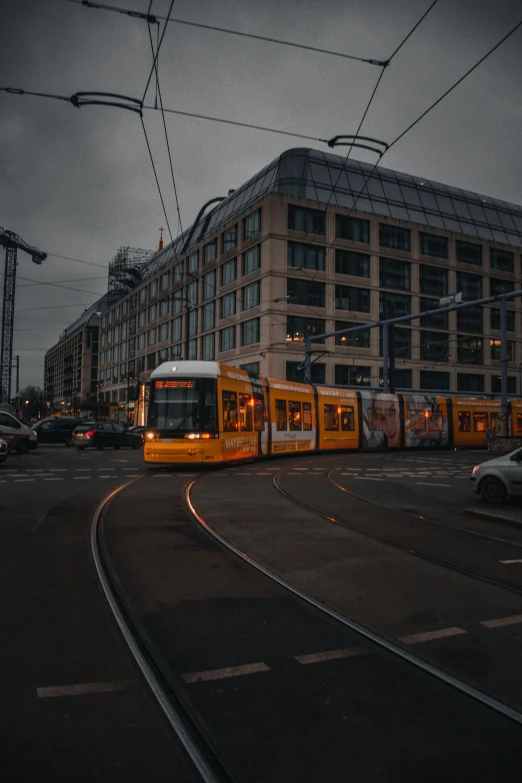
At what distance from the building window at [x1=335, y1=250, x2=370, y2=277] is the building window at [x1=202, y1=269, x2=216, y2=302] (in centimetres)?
1190

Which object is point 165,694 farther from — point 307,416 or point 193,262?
point 193,262

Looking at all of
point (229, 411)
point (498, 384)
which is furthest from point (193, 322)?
point (229, 411)

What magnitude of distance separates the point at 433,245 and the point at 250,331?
19540 millimetres

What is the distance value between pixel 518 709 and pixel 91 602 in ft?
12.2

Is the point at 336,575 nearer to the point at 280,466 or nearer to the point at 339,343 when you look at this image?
the point at 280,466

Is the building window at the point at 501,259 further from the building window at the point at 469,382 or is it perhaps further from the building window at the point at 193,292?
the building window at the point at 193,292

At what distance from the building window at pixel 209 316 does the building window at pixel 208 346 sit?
30.5 inches

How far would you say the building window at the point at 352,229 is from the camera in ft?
166

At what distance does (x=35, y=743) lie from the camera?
313cm

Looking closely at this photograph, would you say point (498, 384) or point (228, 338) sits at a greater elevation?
point (228, 338)

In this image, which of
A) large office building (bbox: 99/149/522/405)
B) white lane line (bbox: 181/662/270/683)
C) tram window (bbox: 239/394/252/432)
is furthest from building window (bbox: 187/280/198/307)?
white lane line (bbox: 181/662/270/683)

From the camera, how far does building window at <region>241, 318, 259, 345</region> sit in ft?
162

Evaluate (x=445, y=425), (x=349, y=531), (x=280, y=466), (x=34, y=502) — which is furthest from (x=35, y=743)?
(x=445, y=425)

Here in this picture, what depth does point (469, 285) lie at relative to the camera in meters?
58.0
